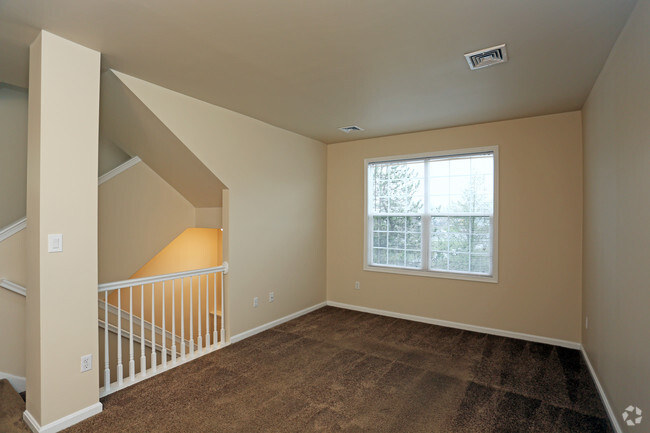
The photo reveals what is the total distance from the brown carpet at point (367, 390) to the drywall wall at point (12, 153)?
2.29 metres

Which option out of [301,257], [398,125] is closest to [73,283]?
[301,257]

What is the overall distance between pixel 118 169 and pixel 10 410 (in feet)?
7.67

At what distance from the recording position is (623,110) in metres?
2.14

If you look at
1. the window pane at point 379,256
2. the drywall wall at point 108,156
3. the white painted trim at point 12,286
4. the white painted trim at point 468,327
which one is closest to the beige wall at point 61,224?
the white painted trim at point 12,286

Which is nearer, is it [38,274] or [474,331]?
[38,274]

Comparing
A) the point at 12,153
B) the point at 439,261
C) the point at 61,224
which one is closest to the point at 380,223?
the point at 439,261

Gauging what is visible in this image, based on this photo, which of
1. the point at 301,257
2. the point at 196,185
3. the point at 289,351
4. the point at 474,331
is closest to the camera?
the point at 289,351

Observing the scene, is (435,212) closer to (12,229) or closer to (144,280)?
(144,280)

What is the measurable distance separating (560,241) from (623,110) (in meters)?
2.00

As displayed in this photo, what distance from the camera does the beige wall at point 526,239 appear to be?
A: 3.71 meters

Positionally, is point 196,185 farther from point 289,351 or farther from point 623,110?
point 623,110

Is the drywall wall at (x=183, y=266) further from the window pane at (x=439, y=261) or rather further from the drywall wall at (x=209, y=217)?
the window pane at (x=439, y=261)

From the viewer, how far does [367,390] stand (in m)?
2.79

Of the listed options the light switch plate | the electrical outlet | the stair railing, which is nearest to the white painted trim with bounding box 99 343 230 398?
the stair railing
